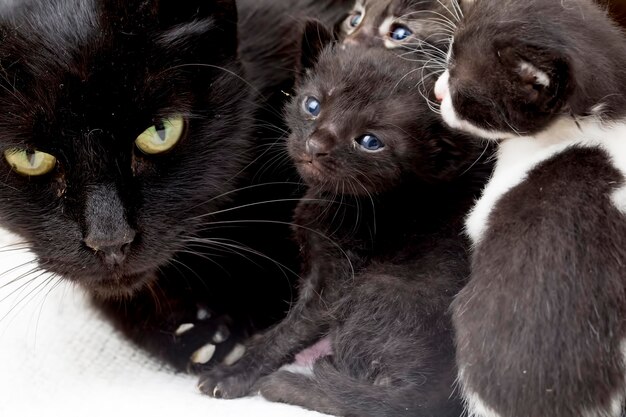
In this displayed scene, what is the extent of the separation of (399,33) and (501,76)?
15.1 inches

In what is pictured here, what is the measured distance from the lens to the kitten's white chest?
4.13ft

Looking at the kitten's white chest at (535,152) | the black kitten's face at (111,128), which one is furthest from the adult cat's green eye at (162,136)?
the kitten's white chest at (535,152)

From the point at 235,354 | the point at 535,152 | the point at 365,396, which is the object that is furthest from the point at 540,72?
the point at 235,354

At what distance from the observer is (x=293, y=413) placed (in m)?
1.36

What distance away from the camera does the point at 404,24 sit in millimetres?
1574

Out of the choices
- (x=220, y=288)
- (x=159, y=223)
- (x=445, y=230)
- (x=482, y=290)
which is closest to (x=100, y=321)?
(x=220, y=288)

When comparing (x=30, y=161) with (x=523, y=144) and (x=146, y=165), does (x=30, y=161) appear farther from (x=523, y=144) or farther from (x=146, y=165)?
(x=523, y=144)

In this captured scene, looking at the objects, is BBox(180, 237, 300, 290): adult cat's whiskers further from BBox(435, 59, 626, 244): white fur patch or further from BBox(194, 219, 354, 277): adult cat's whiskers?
BBox(435, 59, 626, 244): white fur patch

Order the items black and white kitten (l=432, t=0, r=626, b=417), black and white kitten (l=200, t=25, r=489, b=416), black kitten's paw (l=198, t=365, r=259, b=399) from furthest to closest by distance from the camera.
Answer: black kitten's paw (l=198, t=365, r=259, b=399)
black and white kitten (l=200, t=25, r=489, b=416)
black and white kitten (l=432, t=0, r=626, b=417)

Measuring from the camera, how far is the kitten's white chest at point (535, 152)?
1260 mm

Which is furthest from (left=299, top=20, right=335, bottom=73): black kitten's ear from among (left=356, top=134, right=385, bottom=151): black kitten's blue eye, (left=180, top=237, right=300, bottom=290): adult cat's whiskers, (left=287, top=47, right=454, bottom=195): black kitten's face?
(left=180, top=237, right=300, bottom=290): adult cat's whiskers

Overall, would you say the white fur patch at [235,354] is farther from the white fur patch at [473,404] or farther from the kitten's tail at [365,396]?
the white fur patch at [473,404]

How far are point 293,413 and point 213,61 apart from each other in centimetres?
69

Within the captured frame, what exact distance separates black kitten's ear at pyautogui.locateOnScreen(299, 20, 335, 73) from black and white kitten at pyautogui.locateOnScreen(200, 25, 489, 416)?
6 cm
